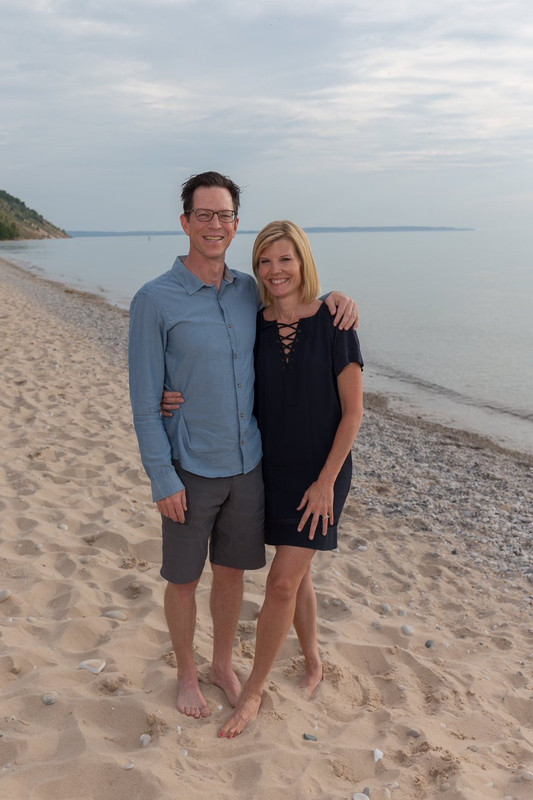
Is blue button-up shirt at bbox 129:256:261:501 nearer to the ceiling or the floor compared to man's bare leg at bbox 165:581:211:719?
nearer to the ceiling

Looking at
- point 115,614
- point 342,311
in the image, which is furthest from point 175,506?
point 115,614

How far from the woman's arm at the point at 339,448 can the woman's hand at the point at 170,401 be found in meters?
0.68

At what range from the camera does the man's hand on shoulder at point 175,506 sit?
285 cm

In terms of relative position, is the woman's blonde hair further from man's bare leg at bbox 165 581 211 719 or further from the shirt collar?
man's bare leg at bbox 165 581 211 719

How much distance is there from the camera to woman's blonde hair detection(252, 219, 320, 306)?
9.44ft

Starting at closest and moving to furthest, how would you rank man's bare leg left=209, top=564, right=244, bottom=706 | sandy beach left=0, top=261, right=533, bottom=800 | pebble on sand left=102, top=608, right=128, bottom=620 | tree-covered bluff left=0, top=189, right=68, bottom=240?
sandy beach left=0, top=261, right=533, bottom=800, man's bare leg left=209, top=564, right=244, bottom=706, pebble on sand left=102, top=608, right=128, bottom=620, tree-covered bluff left=0, top=189, right=68, bottom=240

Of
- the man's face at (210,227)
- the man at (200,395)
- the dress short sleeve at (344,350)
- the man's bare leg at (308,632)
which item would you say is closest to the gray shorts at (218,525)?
the man at (200,395)

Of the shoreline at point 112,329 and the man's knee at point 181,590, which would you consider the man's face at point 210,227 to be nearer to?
the man's knee at point 181,590

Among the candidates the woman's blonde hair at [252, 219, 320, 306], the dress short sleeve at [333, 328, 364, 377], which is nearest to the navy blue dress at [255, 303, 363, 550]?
the dress short sleeve at [333, 328, 364, 377]

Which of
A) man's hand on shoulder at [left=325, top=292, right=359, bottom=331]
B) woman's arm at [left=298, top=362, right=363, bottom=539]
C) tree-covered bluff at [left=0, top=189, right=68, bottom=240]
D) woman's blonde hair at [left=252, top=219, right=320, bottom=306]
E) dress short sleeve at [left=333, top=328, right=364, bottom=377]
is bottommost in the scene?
woman's arm at [left=298, top=362, right=363, bottom=539]

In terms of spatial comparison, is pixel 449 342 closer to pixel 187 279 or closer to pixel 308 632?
pixel 308 632

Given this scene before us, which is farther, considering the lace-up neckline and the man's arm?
the lace-up neckline

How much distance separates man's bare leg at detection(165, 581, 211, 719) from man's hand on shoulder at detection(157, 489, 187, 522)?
0.36 meters

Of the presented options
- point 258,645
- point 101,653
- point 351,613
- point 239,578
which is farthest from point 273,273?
point 351,613
